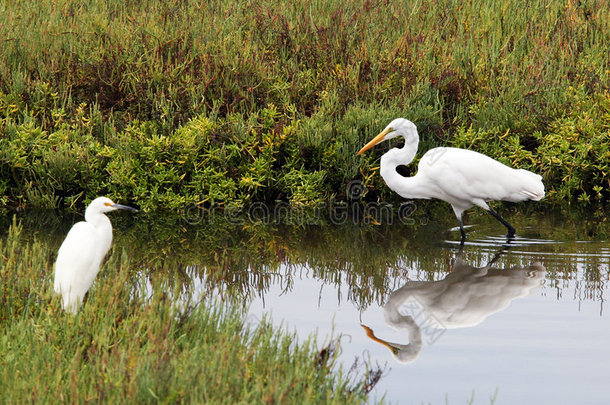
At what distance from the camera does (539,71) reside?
12.8m

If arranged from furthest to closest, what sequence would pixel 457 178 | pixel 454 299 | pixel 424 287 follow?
pixel 457 178
pixel 424 287
pixel 454 299

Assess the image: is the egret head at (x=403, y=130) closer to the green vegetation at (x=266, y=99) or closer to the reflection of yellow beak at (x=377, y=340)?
the green vegetation at (x=266, y=99)

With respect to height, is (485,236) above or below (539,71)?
below

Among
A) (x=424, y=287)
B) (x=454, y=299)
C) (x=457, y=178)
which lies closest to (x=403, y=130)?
(x=457, y=178)

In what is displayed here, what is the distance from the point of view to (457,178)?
9727mm

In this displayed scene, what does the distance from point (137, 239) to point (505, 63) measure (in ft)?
20.4

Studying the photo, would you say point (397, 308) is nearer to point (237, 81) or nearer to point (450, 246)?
point (450, 246)

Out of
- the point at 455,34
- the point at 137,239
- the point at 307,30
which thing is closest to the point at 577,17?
the point at 455,34

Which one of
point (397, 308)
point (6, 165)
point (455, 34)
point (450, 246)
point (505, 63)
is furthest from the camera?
point (455, 34)

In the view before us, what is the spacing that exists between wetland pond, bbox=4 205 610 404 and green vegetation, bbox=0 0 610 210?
2.14 feet

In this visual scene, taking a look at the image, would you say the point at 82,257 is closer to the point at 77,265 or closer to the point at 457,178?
the point at 77,265

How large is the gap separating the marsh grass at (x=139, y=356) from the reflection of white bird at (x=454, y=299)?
4.01ft

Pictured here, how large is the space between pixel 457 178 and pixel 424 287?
218 cm

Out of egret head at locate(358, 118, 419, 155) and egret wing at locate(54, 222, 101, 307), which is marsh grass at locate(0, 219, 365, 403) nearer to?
egret wing at locate(54, 222, 101, 307)
